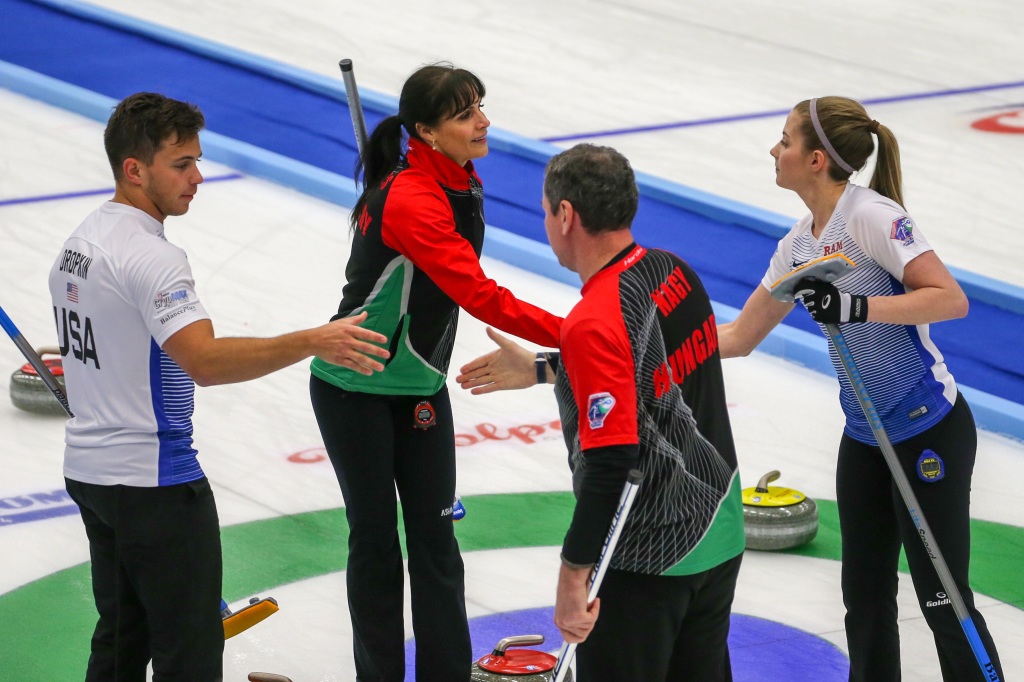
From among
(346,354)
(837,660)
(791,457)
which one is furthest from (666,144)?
(346,354)

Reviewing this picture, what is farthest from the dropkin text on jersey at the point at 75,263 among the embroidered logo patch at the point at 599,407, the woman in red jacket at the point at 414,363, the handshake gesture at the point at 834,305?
the handshake gesture at the point at 834,305

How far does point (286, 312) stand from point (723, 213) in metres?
2.85

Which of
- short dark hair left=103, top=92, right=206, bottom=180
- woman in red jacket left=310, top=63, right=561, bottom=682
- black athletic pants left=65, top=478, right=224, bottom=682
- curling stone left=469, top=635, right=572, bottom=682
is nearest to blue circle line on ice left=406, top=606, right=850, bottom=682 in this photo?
curling stone left=469, top=635, right=572, bottom=682

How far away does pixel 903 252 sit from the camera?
379 cm

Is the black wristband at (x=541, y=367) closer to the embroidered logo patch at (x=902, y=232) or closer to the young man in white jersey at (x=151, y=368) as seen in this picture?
the young man in white jersey at (x=151, y=368)

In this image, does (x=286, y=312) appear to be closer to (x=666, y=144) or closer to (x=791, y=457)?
(x=791, y=457)

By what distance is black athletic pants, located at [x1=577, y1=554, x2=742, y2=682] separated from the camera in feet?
10.5

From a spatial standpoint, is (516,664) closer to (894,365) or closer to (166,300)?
(894,365)

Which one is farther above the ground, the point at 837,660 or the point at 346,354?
the point at 346,354

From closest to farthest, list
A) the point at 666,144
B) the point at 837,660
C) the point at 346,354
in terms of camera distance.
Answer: the point at 346,354, the point at 837,660, the point at 666,144

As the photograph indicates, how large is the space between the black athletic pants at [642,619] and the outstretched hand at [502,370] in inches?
29.3

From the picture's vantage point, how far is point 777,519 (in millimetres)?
5418

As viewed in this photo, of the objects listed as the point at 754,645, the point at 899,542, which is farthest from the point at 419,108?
the point at 754,645

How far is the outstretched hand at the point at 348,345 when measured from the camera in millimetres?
3564
